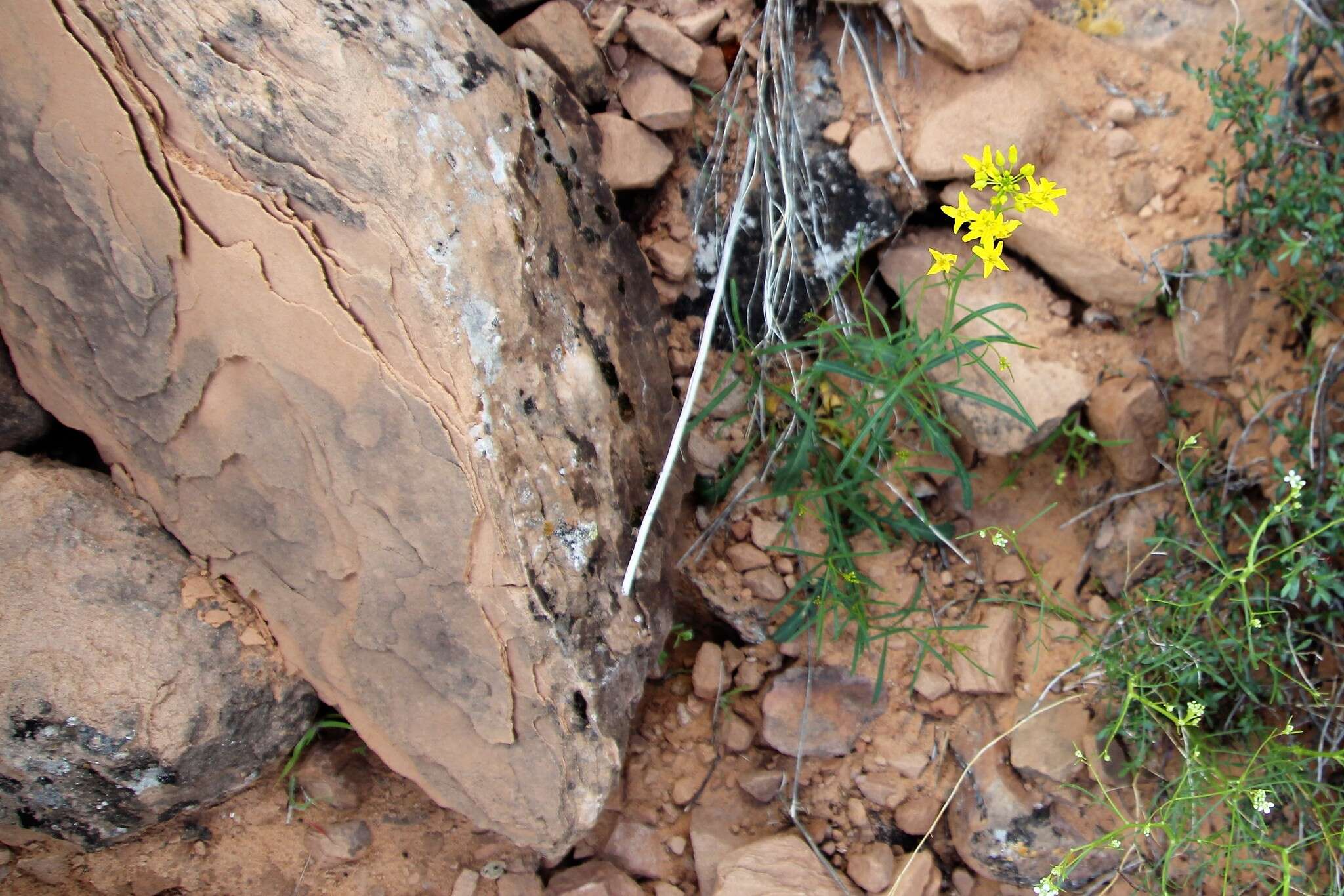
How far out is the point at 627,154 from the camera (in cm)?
237

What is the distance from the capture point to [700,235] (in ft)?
8.14

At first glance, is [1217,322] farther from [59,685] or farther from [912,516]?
[59,685]

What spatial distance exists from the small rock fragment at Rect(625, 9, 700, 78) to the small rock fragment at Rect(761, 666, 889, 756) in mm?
1532

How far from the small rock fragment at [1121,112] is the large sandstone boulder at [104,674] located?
236cm

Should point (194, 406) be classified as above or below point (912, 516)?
above

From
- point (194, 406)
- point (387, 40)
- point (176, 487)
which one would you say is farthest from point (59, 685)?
point (387, 40)

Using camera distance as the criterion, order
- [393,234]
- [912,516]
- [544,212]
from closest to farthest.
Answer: [393,234] → [544,212] → [912,516]

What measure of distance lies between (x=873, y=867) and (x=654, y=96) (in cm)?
192

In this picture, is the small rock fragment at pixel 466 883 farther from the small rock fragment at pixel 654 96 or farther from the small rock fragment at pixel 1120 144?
the small rock fragment at pixel 1120 144

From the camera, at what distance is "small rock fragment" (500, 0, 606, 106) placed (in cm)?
229

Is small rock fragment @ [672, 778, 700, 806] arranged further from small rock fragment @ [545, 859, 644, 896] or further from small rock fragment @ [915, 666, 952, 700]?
small rock fragment @ [915, 666, 952, 700]

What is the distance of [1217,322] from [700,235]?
126 cm

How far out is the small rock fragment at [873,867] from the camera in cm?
231

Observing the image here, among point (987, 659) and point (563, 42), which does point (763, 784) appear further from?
point (563, 42)
